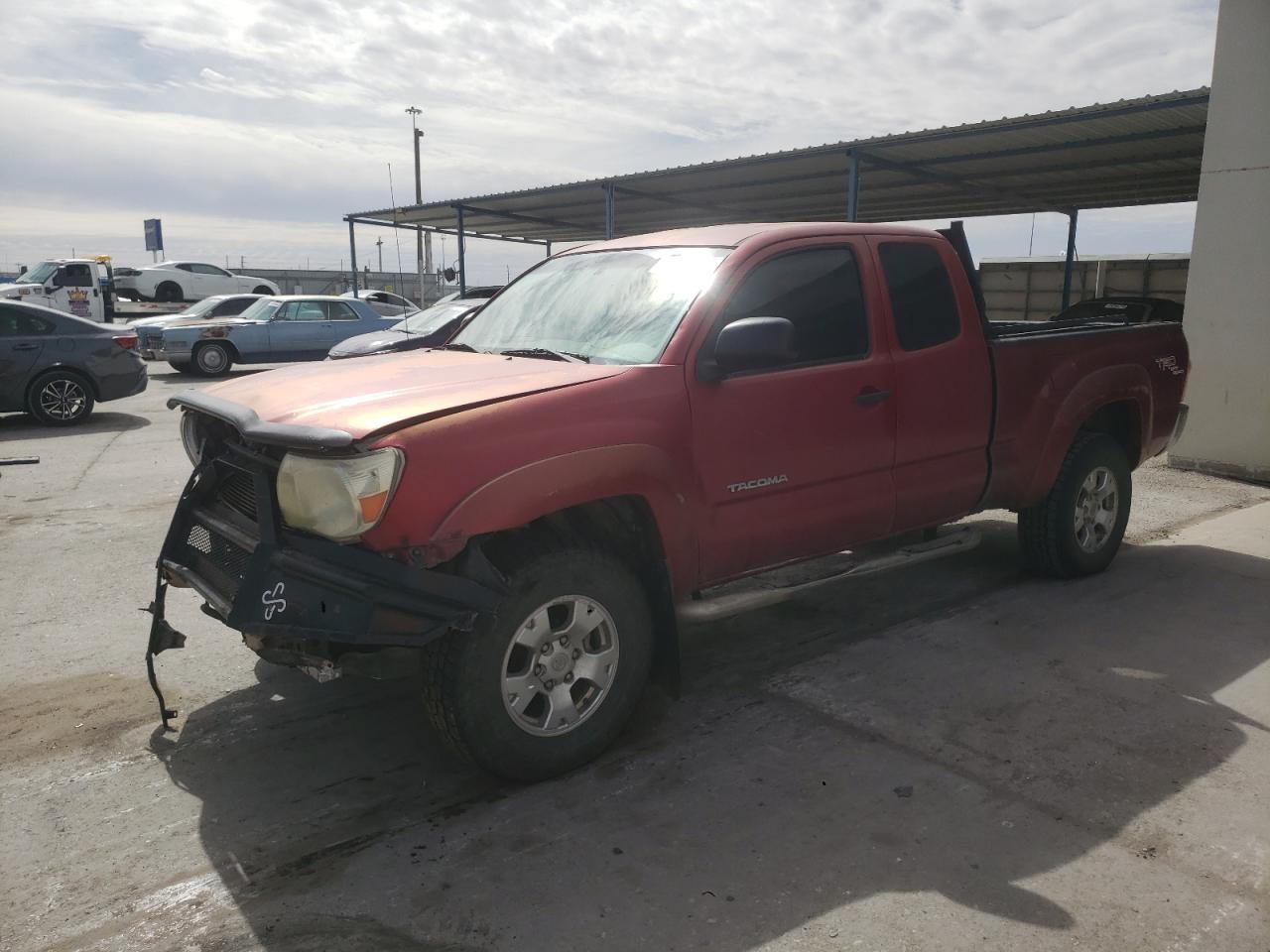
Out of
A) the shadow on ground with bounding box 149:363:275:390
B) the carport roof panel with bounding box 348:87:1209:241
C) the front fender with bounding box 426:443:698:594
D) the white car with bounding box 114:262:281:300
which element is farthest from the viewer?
the white car with bounding box 114:262:281:300

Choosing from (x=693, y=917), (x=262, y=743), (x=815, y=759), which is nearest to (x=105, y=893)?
(x=262, y=743)

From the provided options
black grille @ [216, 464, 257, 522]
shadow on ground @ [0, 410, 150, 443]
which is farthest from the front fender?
shadow on ground @ [0, 410, 150, 443]

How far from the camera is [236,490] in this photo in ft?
11.3

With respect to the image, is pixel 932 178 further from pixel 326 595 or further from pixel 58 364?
pixel 326 595

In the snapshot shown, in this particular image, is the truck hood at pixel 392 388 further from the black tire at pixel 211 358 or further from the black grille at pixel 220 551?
the black tire at pixel 211 358

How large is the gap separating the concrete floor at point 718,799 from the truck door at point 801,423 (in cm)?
69

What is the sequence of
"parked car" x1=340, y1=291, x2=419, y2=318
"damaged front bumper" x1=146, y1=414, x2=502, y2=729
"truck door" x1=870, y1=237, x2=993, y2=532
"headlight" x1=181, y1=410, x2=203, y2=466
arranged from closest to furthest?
"damaged front bumper" x1=146, y1=414, x2=502, y2=729, "headlight" x1=181, y1=410, x2=203, y2=466, "truck door" x1=870, y1=237, x2=993, y2=532, "parked car" x1=340, y1=291, x2=419, y2=318

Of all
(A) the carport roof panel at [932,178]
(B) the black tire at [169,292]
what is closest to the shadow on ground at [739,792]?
(A) the carport roof panel at [932,178]

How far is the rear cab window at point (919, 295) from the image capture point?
4297 millimetres

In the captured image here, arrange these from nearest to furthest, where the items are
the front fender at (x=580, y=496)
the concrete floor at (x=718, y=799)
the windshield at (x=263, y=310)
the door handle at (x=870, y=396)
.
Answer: the concrete floor at (x=718, y=799) → the front fender at (x=580, y=496) → the door handle at (x=870, y=396) → the windshield at (x=263, y=310)

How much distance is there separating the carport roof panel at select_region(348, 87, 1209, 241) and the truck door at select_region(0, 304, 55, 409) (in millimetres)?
10639

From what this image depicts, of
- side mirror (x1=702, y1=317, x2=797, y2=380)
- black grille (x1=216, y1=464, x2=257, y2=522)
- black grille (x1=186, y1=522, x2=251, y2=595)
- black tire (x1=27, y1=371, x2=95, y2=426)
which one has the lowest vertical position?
black tire (x1=27, y1=371, x2=95, y2=426)

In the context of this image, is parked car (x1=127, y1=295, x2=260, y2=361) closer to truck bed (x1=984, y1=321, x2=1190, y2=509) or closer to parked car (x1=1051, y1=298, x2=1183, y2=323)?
parked car (x1=1051, y1=298, x2=1183, y2=323)

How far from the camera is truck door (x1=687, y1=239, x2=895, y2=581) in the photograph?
3.58 meters
